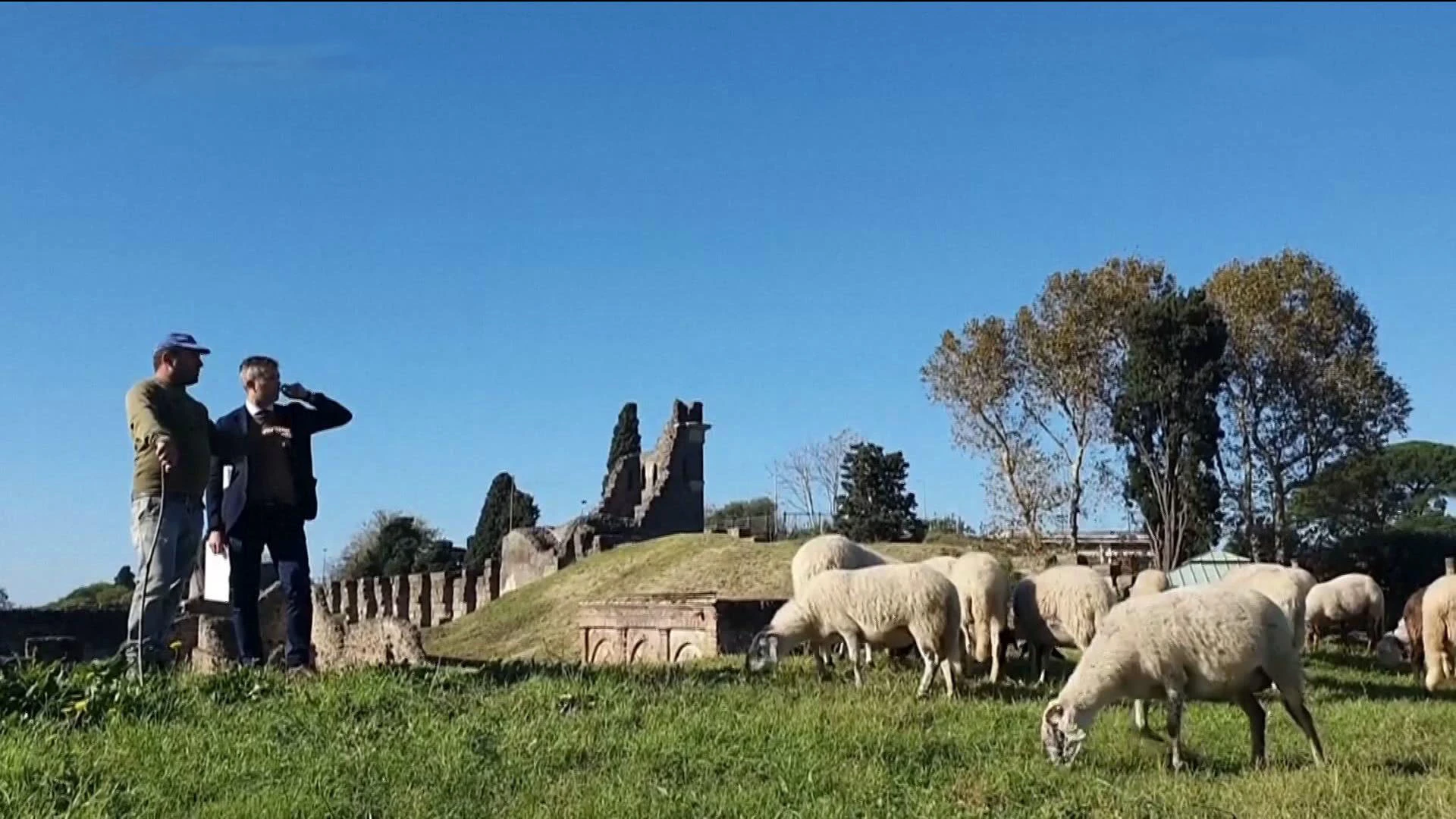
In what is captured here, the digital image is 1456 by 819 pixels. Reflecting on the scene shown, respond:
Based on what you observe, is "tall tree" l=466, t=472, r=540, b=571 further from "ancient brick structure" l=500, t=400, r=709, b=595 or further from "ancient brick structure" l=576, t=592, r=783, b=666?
"ancient brick structure" l=576, t=592, r=783, b=666

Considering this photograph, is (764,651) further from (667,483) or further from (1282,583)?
(667,483)

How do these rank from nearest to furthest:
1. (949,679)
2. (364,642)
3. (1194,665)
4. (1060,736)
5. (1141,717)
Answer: (1060,736) → (1194,665) → (1141,717) → (949,679) → (364,642)

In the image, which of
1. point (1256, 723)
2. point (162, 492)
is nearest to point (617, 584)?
point (162, 492)

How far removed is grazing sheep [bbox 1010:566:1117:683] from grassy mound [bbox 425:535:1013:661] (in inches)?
619

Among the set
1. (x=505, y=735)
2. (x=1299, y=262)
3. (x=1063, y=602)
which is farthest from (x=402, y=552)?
(x=505, y=735)

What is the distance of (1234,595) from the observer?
9.11m

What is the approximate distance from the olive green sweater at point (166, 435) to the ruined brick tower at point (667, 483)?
43505mm

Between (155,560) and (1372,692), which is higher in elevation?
(155,560)

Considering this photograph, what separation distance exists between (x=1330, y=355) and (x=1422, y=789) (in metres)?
39.0

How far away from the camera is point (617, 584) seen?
38469mm

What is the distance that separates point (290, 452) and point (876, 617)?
4.70 m

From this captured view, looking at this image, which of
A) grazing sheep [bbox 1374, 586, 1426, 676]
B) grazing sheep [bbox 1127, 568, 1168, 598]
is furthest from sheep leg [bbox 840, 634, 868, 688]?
grazing sheep [bbox 1374, 586, 1426, 676]

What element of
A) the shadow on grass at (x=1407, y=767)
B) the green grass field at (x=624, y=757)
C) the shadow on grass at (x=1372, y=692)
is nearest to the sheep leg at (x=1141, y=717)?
the green grass field at (x=624, y=757)

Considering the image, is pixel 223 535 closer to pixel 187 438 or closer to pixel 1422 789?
pixel 187 438
